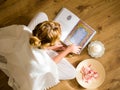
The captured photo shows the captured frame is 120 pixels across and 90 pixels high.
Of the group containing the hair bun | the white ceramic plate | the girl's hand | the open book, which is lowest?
the white ceramic plate

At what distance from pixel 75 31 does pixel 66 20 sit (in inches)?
3.3

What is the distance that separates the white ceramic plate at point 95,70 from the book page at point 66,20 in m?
0.19

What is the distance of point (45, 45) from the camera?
1094 mm

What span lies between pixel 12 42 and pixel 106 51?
58 cm

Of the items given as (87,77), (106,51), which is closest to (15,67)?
(87,77)

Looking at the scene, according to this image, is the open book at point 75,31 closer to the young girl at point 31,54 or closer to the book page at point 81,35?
the book page at point 81,35

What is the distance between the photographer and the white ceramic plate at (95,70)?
1.44 m

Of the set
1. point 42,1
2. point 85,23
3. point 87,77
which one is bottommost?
point 87,77

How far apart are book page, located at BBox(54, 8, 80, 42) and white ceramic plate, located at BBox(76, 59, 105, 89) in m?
0.19

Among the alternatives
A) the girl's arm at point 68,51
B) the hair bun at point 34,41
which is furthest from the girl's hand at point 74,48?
the hair bun at point 34,41

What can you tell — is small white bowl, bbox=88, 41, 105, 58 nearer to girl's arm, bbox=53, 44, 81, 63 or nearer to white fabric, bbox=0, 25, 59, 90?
girl's arm, bbox=53, 44, 81, 63

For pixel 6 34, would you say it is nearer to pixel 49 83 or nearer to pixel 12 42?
pixel 12 42

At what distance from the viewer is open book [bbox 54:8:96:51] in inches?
57.9

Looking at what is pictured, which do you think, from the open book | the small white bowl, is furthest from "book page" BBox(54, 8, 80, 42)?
the small white bowl
